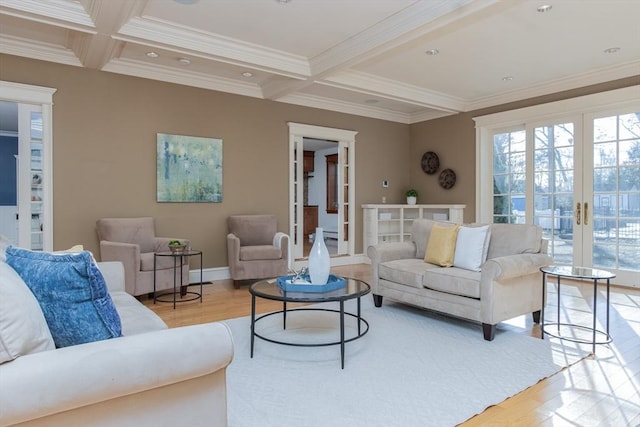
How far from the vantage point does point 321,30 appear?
13.1ft

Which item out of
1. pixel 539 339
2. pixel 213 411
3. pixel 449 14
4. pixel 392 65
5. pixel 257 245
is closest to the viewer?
pixel 213 411

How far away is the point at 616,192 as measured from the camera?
5.12 meters

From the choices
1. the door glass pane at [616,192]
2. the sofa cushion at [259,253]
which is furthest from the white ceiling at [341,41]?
the sofa cushion at [259,253]

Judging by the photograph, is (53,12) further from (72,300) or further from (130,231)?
(72,300)

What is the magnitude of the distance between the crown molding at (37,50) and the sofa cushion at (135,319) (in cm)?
333

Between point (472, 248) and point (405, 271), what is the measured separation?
619mm

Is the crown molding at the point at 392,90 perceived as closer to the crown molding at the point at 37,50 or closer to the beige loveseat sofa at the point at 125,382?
the crown molding at the point at 37,50

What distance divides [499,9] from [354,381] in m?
3.02

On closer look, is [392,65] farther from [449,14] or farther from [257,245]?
[257,245]

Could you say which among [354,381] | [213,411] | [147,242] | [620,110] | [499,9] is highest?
[499,9]

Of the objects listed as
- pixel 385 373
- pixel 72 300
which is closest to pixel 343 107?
pixel 385 373

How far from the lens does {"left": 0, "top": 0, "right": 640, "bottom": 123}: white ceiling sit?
3.46m

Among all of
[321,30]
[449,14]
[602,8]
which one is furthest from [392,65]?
[602,8]

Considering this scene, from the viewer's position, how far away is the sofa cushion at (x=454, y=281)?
10.4 feet
